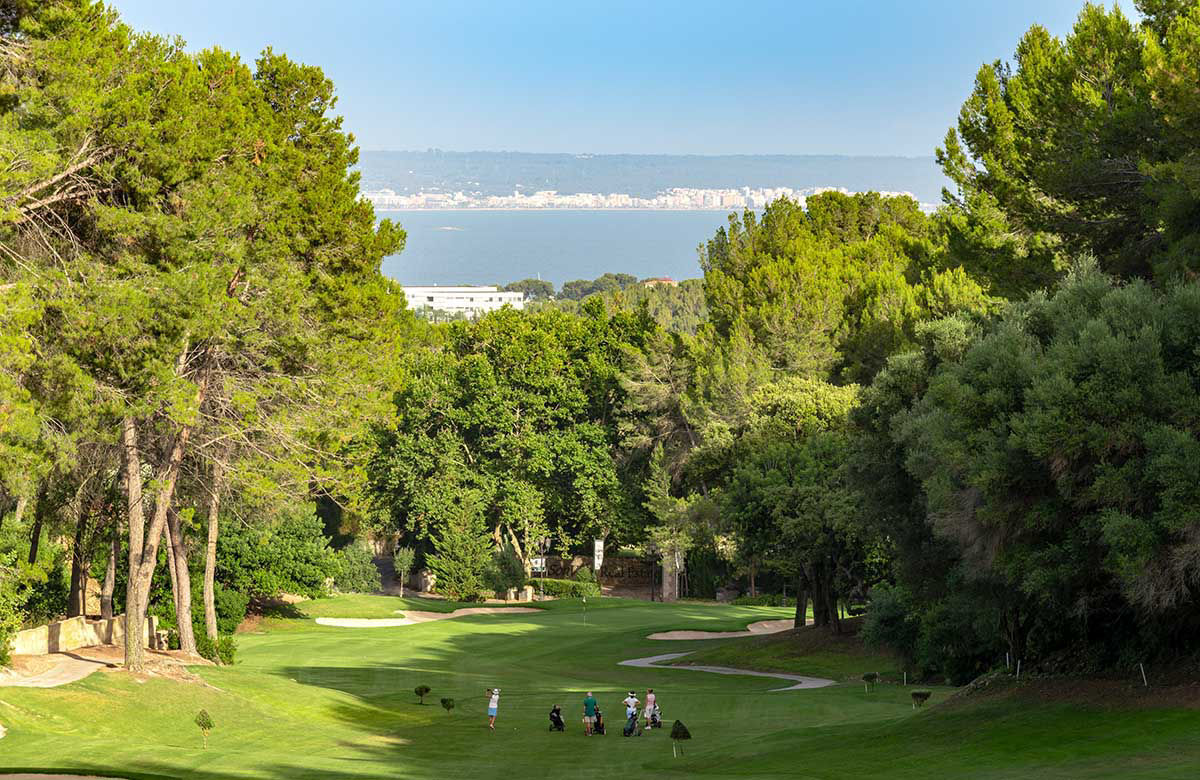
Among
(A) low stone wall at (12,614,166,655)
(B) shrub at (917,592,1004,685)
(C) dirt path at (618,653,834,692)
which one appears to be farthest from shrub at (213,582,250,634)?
(B) shrub at (917,592,1004,685)

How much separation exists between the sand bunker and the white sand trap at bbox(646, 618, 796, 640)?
14.4 meters

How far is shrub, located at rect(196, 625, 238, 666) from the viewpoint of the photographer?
40312mm

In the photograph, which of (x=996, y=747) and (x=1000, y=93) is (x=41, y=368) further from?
(x=1000, y=93)

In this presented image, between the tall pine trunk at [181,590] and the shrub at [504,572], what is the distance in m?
36.9

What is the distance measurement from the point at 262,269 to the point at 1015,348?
21925mm

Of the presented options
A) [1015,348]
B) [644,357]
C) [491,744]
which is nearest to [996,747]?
[1015,348]

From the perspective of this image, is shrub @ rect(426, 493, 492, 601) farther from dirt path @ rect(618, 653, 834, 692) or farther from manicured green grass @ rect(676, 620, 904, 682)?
manicured green grass @ rect(676, 620, 904, 682)

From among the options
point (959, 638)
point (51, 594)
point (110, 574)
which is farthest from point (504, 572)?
point (959, 638)

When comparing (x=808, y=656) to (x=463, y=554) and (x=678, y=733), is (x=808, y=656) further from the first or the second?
(x=463, y=554)

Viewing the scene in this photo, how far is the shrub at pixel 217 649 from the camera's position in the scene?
40.3 metres

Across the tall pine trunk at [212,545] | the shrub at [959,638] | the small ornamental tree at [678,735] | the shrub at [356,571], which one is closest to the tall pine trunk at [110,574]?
the tall pine trunk at [212,545]

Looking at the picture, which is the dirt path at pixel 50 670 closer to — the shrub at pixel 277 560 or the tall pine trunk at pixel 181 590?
the tall pine trunk at pixel 181 590

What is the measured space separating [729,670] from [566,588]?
34.1m

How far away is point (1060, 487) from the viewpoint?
2311cm
